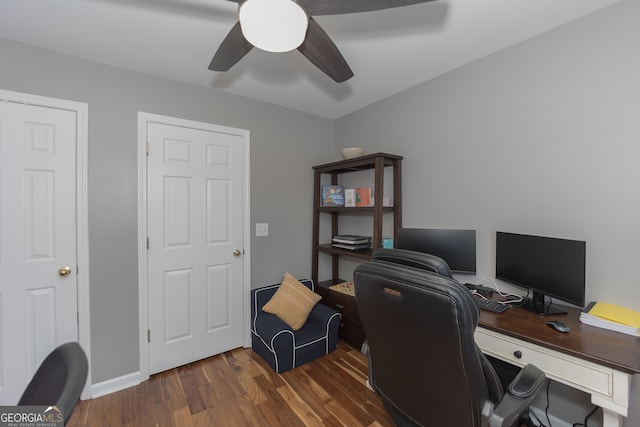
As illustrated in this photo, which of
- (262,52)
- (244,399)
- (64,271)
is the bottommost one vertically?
(244,399)

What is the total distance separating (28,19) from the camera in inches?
64.0

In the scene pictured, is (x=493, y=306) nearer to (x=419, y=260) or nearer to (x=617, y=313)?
(x=617, y=313)

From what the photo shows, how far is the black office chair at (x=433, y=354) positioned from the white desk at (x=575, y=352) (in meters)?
0.21


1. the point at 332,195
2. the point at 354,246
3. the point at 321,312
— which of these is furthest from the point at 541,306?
the point at 332,195

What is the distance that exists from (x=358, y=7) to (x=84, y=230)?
2.28 m

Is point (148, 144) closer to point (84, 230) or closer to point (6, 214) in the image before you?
point (84, 230)

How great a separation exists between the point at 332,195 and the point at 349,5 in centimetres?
198

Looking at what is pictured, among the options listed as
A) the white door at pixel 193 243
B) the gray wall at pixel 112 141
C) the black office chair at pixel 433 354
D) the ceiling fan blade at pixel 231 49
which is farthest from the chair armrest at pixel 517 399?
the gray wall at pixel 112 141

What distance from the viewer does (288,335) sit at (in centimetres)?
235

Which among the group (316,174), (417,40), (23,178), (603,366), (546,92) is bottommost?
(603,366)

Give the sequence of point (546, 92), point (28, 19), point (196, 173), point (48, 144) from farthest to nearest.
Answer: point (196, 173), point (48, 144), point (546, 92), point (28, 19)

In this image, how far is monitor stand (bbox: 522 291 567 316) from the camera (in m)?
1.58

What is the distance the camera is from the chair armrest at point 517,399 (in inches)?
37.3

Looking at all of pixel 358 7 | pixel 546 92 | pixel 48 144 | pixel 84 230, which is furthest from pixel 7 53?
pixel 546 92
